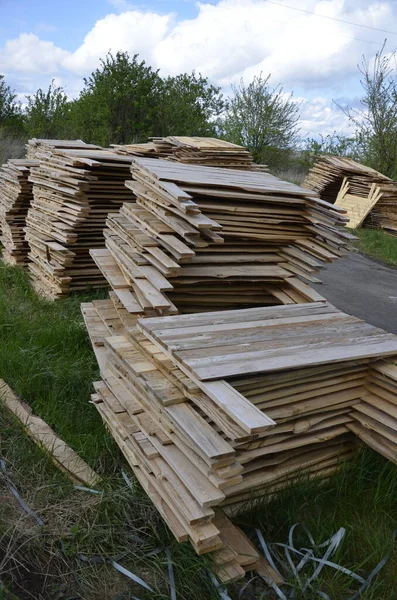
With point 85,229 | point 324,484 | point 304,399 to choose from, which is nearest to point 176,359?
point 304,399

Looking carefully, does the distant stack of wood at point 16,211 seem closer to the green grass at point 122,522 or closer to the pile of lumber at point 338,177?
the green grass at point 122,522

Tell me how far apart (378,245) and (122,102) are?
1229cm

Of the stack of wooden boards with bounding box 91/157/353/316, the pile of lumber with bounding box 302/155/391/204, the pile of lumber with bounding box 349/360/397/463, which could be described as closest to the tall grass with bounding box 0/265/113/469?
the stack of wooden boards with bounding box 91/157/353/316

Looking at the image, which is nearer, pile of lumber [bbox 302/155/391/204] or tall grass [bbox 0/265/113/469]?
tall grass [bbox 0/265/113/469]

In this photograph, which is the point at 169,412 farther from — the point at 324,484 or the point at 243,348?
the point at 324,484

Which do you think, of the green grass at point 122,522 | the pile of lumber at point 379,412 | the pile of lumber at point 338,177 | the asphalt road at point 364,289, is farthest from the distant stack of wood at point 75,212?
the pile of lumber at point 338,177

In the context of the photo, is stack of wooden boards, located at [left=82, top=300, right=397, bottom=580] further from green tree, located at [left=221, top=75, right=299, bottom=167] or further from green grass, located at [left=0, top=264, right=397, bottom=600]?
green tree, located at [left=221, top=75, right=299, bottom=167]

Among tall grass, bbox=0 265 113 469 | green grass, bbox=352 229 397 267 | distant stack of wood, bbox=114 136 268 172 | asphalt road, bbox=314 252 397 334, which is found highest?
distant stack of wood, bbox=114 136 268 172

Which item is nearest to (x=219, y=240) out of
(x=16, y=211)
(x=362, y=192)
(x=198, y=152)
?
(x=198, y=152)

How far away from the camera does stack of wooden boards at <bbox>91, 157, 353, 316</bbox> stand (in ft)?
13.9

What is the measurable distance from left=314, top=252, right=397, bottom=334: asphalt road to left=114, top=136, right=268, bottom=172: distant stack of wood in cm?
242

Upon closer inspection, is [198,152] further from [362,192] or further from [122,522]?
[362,192]

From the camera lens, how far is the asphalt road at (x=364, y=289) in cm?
805

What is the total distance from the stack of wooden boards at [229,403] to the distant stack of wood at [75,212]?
2.90 metres
